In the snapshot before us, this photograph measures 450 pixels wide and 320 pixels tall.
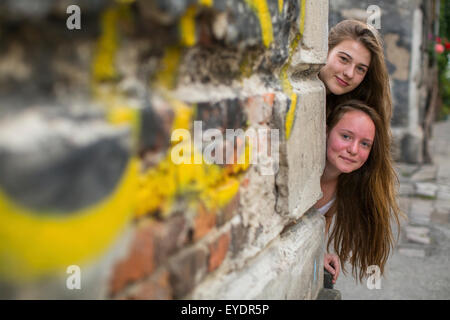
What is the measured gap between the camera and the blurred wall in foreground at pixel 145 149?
0.58 meters

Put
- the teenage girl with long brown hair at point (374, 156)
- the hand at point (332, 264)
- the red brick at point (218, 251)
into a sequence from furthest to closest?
the hand at point (332, 264) → the teenage girl with long brown hair at point (374, 156) → the red brick at point (218, 251)

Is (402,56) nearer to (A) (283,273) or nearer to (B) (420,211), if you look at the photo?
(B) (420,211)

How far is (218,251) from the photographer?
98 centimetres

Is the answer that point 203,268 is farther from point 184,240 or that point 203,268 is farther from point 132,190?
point 132,190

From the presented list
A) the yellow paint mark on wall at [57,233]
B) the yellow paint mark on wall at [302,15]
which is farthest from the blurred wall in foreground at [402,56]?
the yellow paint mark on wall at [57,233]

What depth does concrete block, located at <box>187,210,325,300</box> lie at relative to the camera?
101 cm

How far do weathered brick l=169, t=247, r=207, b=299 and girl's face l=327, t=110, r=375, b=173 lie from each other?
1066mm

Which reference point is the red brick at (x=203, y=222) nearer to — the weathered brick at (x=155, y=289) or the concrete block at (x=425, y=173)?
the weathered brick at (x=155, y=289)

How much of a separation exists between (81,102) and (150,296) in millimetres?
363

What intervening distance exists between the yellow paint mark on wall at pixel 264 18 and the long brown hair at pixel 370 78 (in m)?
1.12

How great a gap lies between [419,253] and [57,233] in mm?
3275

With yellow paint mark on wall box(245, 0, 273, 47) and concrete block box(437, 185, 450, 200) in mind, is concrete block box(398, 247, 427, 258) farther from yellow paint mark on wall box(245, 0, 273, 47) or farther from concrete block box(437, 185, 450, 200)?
yellow paint mark on wall box(245, 0, 273, 47)

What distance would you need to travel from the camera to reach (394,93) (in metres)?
6.20

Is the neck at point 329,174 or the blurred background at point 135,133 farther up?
the blurred background at point 135,133
